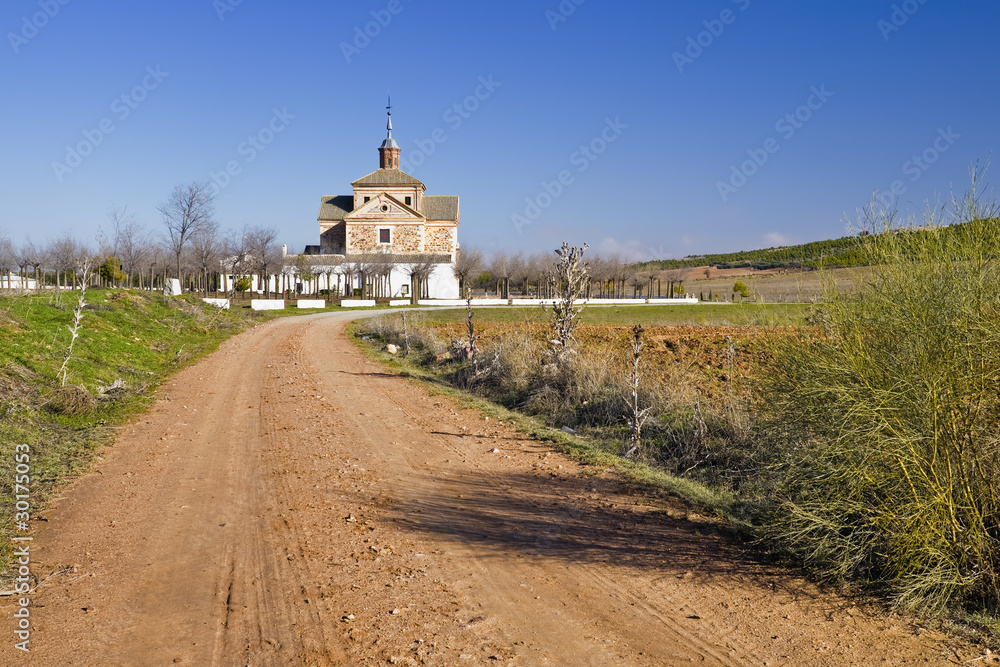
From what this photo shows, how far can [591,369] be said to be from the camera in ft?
35.3

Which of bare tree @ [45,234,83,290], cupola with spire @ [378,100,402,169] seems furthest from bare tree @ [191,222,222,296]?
cupola with spire @ [378,100,402,169]

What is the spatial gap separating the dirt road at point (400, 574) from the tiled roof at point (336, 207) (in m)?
64.0

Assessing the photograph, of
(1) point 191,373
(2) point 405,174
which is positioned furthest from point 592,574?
(2) point 405,174

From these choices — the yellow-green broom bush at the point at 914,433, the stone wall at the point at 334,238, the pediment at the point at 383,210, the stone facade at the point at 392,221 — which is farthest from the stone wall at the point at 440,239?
the yellow-green broom bush at the point at 914,433

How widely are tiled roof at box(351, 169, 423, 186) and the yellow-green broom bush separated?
64.8 metres

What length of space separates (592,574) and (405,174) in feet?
219

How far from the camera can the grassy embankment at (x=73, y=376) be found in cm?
688

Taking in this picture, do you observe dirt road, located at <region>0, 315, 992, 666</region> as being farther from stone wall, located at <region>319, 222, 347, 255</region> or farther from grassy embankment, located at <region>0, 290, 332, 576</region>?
stone wall, located at <region>319, 222, 347, 255</region>

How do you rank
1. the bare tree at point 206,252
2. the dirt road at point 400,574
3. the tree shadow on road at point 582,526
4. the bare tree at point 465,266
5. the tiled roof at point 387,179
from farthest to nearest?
the tiled roof at point 387,179, the bare tree at point 465,266, the bare tree at point 206,252, the tree shadow on road at point 582,526, the dirt road at point 400,574

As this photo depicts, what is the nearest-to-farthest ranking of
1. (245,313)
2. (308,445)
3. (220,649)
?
(220,649), (308,445), (245,313)

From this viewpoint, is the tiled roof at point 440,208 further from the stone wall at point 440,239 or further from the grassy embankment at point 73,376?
the grassy embankment at point 73,376

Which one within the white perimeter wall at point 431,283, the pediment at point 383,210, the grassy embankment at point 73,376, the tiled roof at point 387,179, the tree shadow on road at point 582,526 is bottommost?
the tree shadow on road at point 582,526

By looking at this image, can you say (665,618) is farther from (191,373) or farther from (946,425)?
(191,373)

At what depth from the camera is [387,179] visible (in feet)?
222
